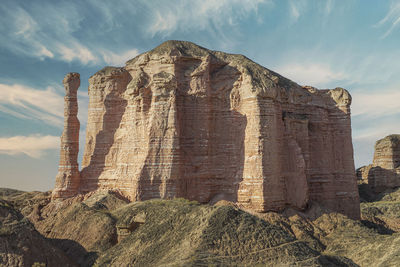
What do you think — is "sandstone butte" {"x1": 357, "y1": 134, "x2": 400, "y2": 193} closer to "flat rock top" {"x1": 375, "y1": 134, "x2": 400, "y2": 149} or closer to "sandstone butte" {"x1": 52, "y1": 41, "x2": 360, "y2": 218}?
"flat rock top" {"x1": 375, "y1": 134, "x2": 400, "y2": 149}

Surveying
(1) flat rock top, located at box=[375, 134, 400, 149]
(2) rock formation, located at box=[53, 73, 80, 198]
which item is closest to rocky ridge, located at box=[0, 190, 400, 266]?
(2) rock formation, located at box=[53, 73, 80, 198]

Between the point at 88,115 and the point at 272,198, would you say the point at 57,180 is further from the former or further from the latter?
the point at 272,198

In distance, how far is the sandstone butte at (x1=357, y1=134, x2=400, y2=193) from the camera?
1889 inches

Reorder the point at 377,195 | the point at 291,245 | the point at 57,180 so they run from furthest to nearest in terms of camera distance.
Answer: the point at 377,195, the point at 57,180, the point at 291,245

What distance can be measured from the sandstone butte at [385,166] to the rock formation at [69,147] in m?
39.0

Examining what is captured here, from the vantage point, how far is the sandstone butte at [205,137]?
23.7 meters

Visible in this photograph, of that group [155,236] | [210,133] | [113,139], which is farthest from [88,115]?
[155,236]

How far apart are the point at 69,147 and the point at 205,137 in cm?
1044

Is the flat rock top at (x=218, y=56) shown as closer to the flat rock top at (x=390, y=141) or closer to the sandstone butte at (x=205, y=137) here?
the sandstone butte at (x=205, y=137)

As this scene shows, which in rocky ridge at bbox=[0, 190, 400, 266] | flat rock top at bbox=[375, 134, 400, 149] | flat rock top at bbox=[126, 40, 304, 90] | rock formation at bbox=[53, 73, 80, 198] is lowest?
rocky ridge at bbox=[0, 190, 400, 266]

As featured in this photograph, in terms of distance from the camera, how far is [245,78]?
82.8 ft

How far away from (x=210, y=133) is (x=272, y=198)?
5.98 meters

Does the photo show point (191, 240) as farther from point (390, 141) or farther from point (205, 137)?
point (390, 141)

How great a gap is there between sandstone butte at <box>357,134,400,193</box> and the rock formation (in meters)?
39.0
